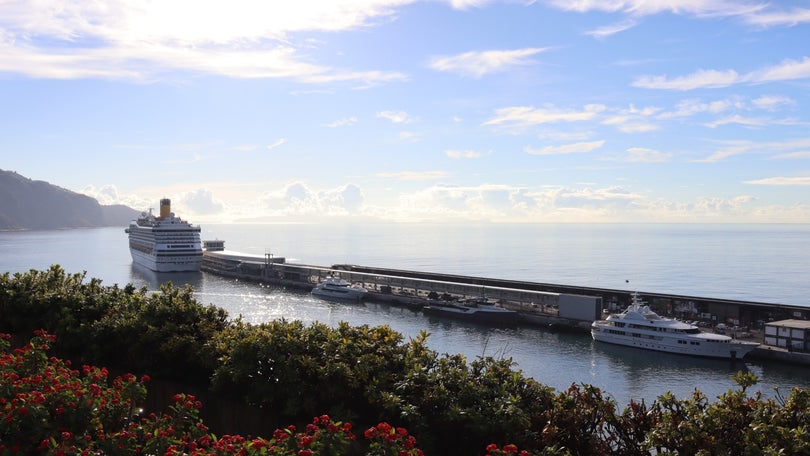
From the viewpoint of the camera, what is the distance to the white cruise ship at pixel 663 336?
36.0 metres

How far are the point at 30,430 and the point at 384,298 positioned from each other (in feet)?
183

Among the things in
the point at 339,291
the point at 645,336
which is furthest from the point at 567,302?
the point at 339,291

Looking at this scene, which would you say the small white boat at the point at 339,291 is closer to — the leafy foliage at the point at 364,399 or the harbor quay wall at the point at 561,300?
the harbor quay wall at the point at 561,300

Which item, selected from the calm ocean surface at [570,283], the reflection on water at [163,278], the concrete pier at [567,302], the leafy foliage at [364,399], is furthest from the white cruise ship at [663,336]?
the reflection on water at [163,278]

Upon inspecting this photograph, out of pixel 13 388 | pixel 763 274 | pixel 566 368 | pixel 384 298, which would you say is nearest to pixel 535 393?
pixel 13 388

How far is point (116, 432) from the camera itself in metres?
7.87

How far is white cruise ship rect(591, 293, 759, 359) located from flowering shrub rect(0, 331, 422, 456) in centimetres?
3414

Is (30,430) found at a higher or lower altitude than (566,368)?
higher

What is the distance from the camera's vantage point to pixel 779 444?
24.2 ft

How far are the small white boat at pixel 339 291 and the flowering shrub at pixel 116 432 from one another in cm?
5481

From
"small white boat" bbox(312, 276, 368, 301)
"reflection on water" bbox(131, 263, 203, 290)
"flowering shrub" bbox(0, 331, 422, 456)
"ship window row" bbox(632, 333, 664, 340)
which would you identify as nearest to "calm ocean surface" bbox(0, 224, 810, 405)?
"reflection on water" bbox(131, 263, 203, 290)

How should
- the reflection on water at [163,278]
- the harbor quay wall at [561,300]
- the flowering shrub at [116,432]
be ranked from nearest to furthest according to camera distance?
1. the flowering shrub at [116,432]
2. the harbor quay wall at [561,300]
3. the reflection on water at [163,278]

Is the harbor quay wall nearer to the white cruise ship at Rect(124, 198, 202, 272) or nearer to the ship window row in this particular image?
the ship window row

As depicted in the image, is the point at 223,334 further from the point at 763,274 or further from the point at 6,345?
the point at 763,274
